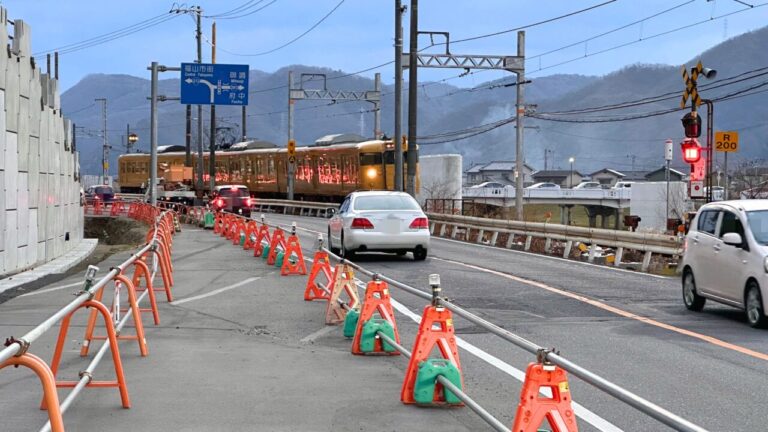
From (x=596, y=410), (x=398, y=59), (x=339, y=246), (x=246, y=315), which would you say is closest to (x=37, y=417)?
(x=596, y=410)

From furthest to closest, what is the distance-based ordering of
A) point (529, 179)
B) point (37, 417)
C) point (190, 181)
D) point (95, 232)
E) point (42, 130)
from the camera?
point (529, 179) < point (190, 181) < point (95, 232) < point (42, 130) < point (37, 417)

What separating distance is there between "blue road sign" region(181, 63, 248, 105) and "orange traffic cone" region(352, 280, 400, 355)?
33236 millimetres

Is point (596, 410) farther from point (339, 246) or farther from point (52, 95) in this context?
point (52, 95)

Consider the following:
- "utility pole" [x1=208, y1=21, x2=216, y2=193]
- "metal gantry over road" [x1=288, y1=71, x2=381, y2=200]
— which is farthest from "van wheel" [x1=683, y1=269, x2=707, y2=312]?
"metal gantry over road" [x1=288, y1=71, x2=381, y2=200]

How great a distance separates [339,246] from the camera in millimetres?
23766

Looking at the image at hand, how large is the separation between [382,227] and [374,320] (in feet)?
40.0

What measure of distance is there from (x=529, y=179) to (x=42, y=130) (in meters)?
173

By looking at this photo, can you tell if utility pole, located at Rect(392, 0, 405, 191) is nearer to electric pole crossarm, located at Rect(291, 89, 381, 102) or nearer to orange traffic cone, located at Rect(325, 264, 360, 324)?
electric pole crossarm, located at Rect(291, 89, 381, 102)

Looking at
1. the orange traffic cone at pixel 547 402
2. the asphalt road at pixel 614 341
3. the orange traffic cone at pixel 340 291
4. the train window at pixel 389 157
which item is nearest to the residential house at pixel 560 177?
the train window at pixel 389 157

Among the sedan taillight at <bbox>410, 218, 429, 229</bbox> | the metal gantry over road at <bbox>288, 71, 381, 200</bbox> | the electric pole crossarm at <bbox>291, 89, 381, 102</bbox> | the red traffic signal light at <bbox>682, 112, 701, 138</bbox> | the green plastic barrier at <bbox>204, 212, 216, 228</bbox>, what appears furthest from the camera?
the electric pole crossarm at <bbox>291, 89, 381, 102</bbox>

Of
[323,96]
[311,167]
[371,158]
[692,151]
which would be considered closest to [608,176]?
[323,96]

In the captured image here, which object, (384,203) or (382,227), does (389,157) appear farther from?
(382,227)

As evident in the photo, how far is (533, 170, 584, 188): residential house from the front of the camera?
180875mm

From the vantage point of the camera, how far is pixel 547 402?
5.29m
